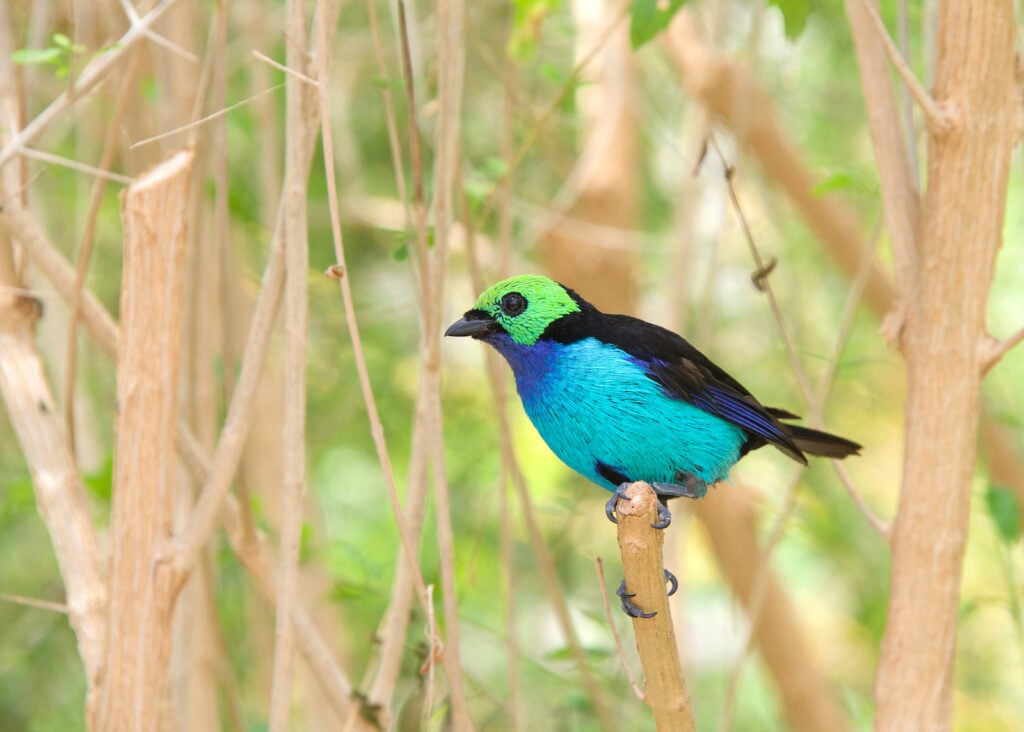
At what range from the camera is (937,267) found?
6.75 ft

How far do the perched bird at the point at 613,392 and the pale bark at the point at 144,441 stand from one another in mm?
576

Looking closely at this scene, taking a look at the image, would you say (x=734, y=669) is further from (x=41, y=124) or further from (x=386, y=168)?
(x=386, y=168)

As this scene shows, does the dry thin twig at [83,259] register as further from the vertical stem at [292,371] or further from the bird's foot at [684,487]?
the bird's foot at [684,487]

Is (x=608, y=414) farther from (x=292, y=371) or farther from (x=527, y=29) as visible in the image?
(x=527, y=29)

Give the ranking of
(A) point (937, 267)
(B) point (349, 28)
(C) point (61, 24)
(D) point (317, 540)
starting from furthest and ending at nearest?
(B) point (349, 28) → (C) point (61, 24) → (D) point (317, 540) → (A) point (937, 267)

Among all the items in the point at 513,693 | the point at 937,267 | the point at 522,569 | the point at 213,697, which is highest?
the point at 937,267

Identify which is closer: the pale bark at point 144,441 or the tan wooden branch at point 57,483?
the pale bark at point 144,441

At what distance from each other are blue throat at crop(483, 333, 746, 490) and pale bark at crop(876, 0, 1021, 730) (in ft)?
1.39

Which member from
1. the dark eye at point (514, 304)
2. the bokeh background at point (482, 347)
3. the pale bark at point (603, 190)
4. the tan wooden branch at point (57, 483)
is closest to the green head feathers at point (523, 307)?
the dark eye at point (514, 304)

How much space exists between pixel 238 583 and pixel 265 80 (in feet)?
7.25

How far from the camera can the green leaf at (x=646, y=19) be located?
7.33ft

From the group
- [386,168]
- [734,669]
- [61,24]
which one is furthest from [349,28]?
[734,669]

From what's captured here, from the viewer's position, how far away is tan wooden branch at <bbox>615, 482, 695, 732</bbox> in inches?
66.3

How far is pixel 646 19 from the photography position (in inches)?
88.6
